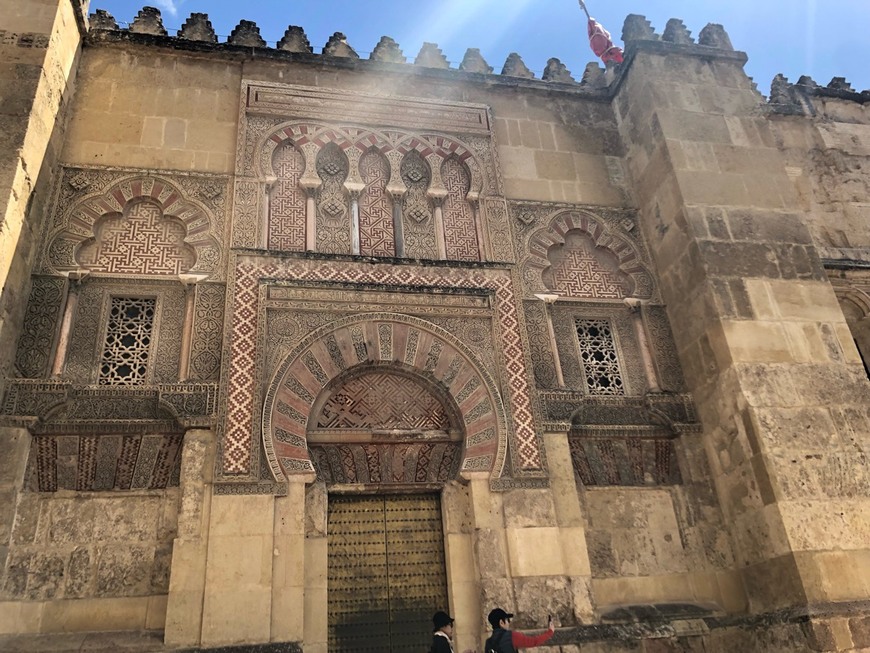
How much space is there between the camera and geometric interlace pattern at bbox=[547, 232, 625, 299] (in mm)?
6254

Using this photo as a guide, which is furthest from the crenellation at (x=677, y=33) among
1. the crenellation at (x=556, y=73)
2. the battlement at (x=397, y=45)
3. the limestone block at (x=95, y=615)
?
the limestone block at (x=95, y=615)

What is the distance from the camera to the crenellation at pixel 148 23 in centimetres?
656

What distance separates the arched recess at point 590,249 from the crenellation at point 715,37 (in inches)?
100

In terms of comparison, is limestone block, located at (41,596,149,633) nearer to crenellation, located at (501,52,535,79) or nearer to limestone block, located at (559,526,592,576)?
limestone block, located at (559,526,592,576)

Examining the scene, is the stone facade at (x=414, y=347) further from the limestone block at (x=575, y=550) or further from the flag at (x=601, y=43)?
the flag at (x=601, y=43)

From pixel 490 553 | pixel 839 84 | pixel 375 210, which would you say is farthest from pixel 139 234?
pixel 839 84

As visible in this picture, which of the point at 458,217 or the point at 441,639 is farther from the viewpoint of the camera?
the point at 458,217

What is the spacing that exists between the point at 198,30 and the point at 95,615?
17.3 ft

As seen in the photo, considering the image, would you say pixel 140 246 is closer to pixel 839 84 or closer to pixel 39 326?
pixel 39 326

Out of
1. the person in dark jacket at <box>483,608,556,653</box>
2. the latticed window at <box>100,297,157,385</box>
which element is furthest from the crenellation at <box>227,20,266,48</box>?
the person in dark jacket at <box>483,608,556,653</box>

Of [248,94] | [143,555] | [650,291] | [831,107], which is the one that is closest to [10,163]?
[248,94]

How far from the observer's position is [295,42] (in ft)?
22.6

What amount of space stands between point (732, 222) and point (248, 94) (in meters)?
4.55

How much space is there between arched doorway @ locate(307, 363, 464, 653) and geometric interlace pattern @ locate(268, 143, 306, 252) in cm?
132
